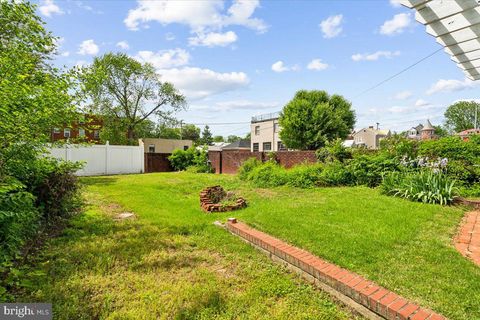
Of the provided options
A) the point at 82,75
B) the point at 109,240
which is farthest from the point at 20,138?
the point at 109,240

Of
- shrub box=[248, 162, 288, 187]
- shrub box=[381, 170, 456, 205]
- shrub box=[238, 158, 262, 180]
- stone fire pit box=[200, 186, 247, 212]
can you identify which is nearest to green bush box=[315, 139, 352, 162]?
shrub box=[248, 162, 288, 187]

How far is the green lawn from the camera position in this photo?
6.82ft

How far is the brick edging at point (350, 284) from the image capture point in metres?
1.82

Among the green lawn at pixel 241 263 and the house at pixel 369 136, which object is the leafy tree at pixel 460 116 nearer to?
the house at pixel 369 136

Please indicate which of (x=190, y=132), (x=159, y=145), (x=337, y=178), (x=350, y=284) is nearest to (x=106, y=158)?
(x=337, y=178)

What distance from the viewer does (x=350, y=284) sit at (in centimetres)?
216

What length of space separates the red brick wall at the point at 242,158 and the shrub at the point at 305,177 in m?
1.94

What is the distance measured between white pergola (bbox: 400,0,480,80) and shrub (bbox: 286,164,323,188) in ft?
17.1

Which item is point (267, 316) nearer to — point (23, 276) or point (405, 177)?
point (23, 276)

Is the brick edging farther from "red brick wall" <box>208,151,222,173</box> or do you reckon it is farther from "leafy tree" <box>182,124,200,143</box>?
"leafy tree" <box>182,124,200,143</box>

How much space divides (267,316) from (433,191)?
5.22 meters

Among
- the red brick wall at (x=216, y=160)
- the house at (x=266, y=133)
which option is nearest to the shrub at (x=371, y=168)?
the red brick wall at (x=216, y=160)

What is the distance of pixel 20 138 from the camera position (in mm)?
2730

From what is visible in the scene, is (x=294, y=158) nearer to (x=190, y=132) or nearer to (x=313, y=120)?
(x=313, y=120)
